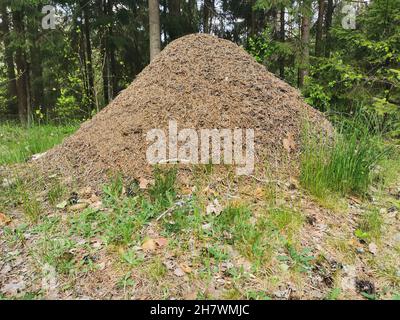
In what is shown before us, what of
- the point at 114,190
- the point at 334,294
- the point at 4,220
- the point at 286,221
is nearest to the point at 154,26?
the point at 114,190

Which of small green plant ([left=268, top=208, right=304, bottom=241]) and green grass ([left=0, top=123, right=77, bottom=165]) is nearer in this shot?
small green plant ([left=268, top=208, right=304, bottom=241])

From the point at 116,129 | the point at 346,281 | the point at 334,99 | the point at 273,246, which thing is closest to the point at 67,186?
the point at 116,129

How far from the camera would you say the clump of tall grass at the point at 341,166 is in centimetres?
296

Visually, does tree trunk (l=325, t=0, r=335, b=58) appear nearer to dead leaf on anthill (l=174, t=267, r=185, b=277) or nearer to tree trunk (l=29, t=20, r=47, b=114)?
tree trunk (l=29, t=20, r=47, b=114)

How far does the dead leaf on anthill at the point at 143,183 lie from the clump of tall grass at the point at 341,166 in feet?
4.97

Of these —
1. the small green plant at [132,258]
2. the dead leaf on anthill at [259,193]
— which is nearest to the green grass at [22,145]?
the small green plant at [132,258]

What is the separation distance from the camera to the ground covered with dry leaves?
2.09 meters

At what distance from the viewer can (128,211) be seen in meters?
2.71

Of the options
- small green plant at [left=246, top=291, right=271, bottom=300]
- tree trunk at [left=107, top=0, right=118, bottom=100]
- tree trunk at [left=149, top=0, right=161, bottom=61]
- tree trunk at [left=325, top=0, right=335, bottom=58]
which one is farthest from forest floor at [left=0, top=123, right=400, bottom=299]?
tree trunk at [left=325, top=0, right=335, bottom=58]

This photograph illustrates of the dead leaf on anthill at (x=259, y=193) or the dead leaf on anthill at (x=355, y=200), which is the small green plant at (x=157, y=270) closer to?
the dead leaf on anthill at (x=259, y=193)

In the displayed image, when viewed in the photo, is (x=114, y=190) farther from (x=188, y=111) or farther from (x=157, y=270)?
(x=188, y=111)

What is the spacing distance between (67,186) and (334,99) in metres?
5.22

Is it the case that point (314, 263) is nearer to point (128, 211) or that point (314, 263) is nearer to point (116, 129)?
point (128, 211)

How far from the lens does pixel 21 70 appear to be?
9.95 meters
